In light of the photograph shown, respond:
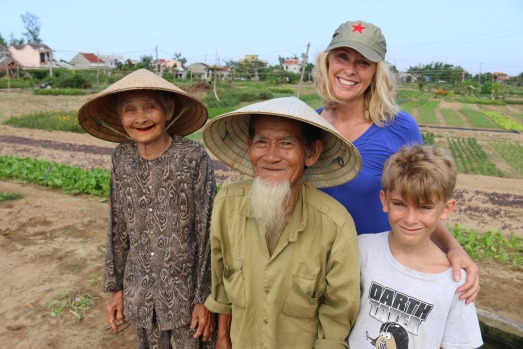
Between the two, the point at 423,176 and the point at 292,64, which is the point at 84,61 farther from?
the point at 423,176

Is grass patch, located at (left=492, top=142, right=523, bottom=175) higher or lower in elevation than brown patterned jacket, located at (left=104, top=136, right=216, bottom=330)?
lower

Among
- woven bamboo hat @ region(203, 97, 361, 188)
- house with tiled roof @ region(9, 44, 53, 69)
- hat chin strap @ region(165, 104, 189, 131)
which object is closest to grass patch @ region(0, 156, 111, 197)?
hat chin strap @ region(165, 104, 189, 131)

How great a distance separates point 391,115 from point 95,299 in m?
3.26

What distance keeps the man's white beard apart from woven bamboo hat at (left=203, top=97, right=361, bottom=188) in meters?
0.30

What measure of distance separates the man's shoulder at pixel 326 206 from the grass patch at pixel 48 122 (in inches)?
584

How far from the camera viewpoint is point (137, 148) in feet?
7.38

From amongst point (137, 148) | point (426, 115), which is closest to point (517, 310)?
point (137, 148)

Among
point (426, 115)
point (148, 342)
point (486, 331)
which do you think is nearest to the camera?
point (148, 342)

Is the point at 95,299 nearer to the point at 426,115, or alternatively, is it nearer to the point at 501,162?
the point at 501,162

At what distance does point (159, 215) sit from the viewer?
219cm

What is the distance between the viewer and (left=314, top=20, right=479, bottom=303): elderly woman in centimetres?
205

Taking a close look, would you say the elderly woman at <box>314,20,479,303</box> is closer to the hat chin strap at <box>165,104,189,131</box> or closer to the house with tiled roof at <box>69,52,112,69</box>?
the hat chin strap at <box>165,104,189,131</box>

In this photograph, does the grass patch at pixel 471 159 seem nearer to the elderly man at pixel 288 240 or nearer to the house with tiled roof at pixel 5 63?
the elderly man at pixel 288 240

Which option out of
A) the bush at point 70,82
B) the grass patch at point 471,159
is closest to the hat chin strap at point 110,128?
the grass patch at point 471,159
